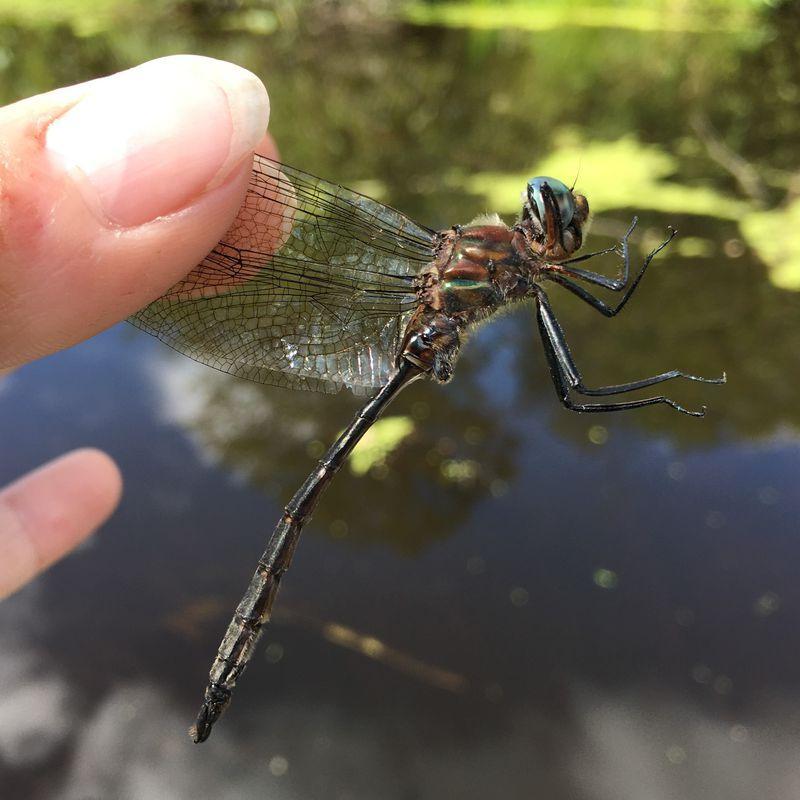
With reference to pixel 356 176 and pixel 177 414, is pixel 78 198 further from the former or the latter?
pixel 356 176

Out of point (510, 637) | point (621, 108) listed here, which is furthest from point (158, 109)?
point (621, 108)

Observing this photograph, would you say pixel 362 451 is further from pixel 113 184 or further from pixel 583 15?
pixel 583 15

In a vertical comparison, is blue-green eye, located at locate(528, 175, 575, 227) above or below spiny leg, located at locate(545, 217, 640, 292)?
above

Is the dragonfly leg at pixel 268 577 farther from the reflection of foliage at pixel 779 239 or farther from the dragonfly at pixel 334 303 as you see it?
the reflection of foliage at pixel 779 239

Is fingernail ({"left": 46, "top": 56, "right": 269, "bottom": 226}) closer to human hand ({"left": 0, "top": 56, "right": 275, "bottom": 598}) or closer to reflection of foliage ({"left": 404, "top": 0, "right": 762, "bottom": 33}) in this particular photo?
human hand ({"left": 0, "top": 56, "right": 275, "bottom": 598})

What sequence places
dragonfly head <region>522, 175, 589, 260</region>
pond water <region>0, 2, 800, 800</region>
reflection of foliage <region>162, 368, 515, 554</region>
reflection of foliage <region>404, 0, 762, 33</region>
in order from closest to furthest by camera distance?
dragonfly head <region>522, 175, 589, 260</region> → pond water <region>0, 2, 800, 800</region> → reflection of foliage <region>162, 368, 515, 554</region> → reflection of foliage <region>404, 0, 762, 33</region>

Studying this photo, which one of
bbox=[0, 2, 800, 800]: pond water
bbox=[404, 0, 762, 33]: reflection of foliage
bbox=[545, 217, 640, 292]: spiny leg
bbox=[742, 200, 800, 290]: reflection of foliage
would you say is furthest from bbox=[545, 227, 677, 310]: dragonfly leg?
bbox=[404, 0, 762, 33]: reflection of foliage
